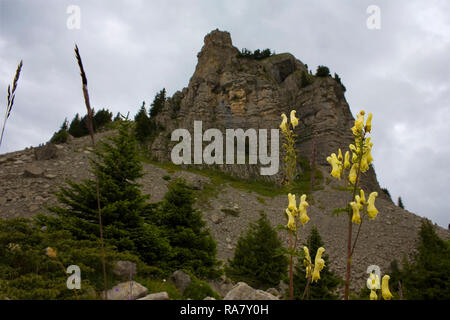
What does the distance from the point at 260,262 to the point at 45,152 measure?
35778mm

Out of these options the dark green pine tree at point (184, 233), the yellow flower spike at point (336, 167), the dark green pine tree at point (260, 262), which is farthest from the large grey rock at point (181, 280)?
the dark green pine tree at point (260, 262)

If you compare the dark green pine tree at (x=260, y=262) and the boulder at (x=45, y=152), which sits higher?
the boulder at (x=45, y=152)

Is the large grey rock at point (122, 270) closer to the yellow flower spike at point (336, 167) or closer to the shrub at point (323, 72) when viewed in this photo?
the yellow flower spike at point (336, 167)

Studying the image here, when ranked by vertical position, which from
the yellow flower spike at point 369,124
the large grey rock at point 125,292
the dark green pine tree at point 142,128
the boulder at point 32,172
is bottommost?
the large grey rock at point 125,292

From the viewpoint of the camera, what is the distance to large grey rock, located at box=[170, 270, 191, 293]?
8.06 m

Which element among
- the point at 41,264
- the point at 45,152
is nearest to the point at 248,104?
the point at 45,152

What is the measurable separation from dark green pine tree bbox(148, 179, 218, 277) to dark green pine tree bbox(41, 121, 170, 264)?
4.27 feet

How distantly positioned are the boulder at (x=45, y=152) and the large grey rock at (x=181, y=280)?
36920mm

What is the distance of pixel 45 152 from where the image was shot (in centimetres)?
3694

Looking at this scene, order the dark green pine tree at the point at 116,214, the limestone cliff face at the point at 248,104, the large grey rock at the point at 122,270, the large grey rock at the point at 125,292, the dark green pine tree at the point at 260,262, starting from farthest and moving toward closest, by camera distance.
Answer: the limestone cliff face at the point at 248,104, the dark green pine tree at the point at 260,262, the dark green pine tree at the point at 116,214, the large grey rock at the point at 122,270, the large grey rock at the point at 125,292

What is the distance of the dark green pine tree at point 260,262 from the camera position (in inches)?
643

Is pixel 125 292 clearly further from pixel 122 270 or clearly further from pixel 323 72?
pixel 323 72

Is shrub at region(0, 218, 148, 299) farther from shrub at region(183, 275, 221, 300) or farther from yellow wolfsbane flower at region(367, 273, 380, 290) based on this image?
yellow wolfsbane flower at region(367, 273, 380, 290)

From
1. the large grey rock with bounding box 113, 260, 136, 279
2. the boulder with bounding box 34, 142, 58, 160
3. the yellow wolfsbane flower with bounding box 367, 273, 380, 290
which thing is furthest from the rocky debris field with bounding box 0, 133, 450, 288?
the yellow wolfsbane flower with bounding box 367, 273, 380, 290
